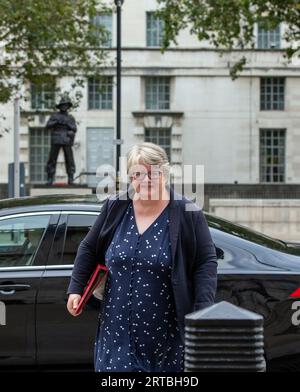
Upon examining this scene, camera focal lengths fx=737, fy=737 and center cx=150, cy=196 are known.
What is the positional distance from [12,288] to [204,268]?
2303mm

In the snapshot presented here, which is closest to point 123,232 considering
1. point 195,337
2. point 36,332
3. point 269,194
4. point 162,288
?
point 162,288

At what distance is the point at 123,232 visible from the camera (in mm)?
3680

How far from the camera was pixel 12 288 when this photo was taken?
553cm

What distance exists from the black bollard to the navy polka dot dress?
635 mm

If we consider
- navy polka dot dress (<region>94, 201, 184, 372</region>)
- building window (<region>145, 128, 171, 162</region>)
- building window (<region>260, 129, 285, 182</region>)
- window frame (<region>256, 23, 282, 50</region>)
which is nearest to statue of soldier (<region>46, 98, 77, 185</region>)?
navy polka dot dress (<region>94, 201, 184, 372</region>)

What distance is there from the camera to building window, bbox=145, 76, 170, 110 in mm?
38719

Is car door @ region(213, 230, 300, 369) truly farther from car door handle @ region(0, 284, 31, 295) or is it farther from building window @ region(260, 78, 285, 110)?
building window @ region(260, 78, 285, 110)

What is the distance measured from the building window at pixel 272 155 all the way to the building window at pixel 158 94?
533cm

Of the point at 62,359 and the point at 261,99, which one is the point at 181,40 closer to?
the point at 261,99

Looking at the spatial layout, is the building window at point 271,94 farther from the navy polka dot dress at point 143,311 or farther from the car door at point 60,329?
the navy polka dot dress at point 143,311

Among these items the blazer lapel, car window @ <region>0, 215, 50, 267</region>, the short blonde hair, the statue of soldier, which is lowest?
car window @ <region>0, 215, 50, 267</region>

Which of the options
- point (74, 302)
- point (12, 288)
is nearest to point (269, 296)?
point (12, 288)

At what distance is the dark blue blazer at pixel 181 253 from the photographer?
356 centimetres

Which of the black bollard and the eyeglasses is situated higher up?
the eyeglasses
